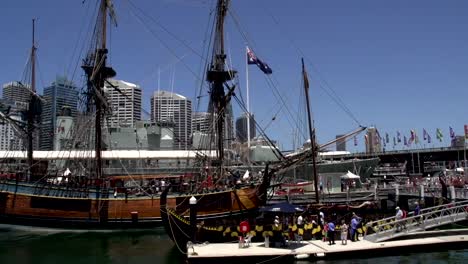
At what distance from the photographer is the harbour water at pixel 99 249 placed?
25062mm

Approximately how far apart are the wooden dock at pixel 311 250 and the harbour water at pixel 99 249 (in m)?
0.52

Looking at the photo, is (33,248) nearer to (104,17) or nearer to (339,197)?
(104,17)

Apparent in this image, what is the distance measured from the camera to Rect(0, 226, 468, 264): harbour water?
82.2 ft

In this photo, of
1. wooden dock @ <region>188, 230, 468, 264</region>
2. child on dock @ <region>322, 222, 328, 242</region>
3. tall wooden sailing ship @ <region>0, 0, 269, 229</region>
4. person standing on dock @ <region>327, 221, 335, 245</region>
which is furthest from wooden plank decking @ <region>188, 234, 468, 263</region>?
tall wooden sailing ship @ <region>0, 0, 269, 229</region>


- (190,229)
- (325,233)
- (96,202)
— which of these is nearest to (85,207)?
(96,202)

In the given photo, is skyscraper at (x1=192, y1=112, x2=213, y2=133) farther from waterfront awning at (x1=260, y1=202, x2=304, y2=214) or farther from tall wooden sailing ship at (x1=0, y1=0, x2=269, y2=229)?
waterfront awning at (x1=260, y1=202, x2=304, y2=214)

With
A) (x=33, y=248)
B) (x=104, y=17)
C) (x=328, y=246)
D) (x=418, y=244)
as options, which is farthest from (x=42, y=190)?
(x=418, y=244)

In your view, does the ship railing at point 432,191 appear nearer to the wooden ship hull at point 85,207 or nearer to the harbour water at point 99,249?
the harbour water at point 99,249

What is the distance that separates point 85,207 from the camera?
39.1 m

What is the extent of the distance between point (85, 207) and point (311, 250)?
2310 centimetres

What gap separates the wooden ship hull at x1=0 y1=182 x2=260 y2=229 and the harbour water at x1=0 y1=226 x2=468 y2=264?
3.07 feet

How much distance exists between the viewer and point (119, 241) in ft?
112

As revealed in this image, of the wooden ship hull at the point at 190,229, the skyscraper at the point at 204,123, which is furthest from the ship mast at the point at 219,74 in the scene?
the wooden ship hull at the point at 190,229

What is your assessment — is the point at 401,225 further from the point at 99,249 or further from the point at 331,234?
the point at 99,249
